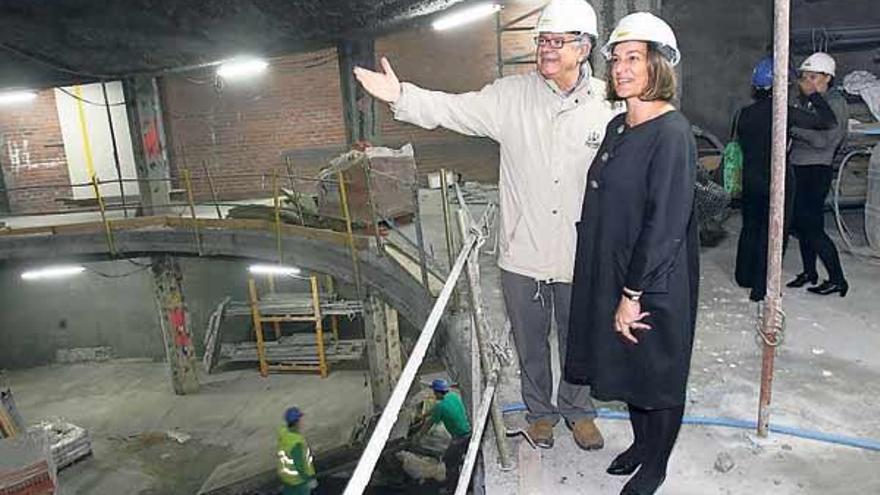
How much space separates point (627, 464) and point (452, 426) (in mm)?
4622

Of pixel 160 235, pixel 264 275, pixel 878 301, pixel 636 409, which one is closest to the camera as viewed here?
pixel 636 409

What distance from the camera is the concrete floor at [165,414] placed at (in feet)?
32.8

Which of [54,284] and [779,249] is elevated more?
A: [779,249]

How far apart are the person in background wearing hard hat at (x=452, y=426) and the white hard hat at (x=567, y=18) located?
16.7ft

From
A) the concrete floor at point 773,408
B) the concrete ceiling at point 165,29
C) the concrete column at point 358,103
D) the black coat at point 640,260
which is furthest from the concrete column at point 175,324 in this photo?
the black coat at point 640,260

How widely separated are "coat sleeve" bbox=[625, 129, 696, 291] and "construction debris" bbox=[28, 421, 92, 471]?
35.2ft

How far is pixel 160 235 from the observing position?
1077 centimetres

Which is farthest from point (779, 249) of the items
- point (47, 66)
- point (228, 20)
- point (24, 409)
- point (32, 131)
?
point (32, 131)

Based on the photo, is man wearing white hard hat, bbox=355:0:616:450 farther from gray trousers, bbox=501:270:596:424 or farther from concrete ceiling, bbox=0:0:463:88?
concrete ceiling, bbox=0:0:463:88

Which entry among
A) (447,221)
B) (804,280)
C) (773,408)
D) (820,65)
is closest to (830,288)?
(804,280)

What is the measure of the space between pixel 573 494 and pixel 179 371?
36.9 feet

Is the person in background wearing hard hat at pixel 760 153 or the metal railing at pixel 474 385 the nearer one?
the metal railing at pixel 474 385

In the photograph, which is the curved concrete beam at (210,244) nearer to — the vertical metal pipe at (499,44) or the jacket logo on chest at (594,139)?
the jacket logo on chest at (594,139)

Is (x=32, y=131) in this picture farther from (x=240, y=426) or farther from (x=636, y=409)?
(x=636, y=409)
